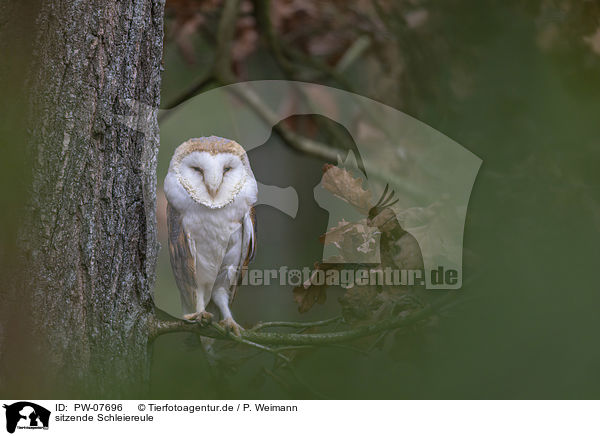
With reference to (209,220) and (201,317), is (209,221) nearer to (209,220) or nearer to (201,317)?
(209,220)

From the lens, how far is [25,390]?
549mm

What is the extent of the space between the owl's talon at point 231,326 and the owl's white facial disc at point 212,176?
0.14 m

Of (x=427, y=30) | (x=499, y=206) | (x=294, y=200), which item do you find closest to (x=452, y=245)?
(x=499, y=206)

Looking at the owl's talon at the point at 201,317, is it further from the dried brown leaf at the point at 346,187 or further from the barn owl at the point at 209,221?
the dried brown leaf at the point at 346,187

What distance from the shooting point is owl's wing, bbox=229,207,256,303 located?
69cm

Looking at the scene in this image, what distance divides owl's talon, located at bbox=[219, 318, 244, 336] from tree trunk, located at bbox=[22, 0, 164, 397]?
0.34 feet

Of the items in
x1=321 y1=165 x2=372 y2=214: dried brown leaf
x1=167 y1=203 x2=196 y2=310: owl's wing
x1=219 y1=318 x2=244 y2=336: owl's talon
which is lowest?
x1=219 y1=318 x2=244 y2=336: owl's talon

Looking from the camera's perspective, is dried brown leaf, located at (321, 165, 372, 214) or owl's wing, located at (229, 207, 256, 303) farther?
owl's wing, located at (229, 207, 256, 303)

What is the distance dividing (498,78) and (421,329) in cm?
42

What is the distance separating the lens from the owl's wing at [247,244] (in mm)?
688
